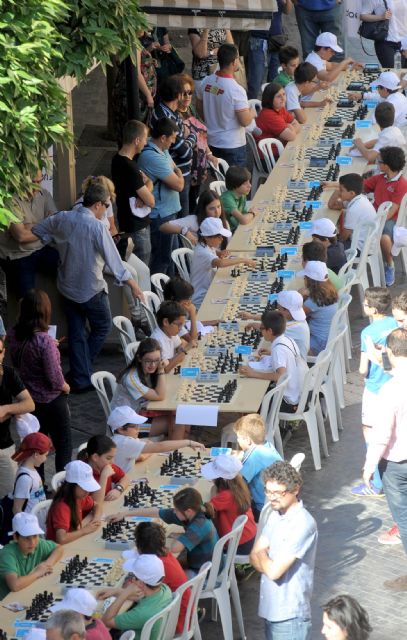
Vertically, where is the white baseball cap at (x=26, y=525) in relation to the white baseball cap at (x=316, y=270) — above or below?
below

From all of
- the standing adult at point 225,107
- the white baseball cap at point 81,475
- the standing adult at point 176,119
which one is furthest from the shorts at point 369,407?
the standing adult at point 225,107

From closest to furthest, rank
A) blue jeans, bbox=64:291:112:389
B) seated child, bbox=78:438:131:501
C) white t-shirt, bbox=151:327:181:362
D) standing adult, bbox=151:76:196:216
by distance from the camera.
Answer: seated child, bbox=78:438:131:501, white t-shirt, bbox=151:327:181:362, blue jeans, bbox=64:291:112:389, standing adult, bbox=151:76:196:216

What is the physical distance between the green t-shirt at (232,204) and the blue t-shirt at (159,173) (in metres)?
0.52

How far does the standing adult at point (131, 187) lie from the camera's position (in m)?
14.7

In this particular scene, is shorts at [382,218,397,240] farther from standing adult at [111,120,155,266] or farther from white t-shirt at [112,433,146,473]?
white t-shirt at [112,433,146,473]

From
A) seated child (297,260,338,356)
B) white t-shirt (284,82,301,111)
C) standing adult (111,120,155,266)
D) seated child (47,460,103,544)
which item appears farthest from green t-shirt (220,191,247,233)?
seated child (47,460,103,544)

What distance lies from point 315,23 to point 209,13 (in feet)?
16.0

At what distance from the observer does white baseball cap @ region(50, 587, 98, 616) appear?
9031 mm

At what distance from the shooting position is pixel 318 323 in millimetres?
13688

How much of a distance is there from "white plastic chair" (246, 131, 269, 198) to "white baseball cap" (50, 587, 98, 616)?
31.5 ft

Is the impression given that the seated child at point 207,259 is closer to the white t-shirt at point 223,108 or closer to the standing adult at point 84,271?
the standing adult at point 84,271

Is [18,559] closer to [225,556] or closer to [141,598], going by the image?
[141,598]

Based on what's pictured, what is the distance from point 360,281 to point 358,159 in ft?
7.41

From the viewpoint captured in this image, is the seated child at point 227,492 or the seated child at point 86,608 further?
the seated child at point 227,492
